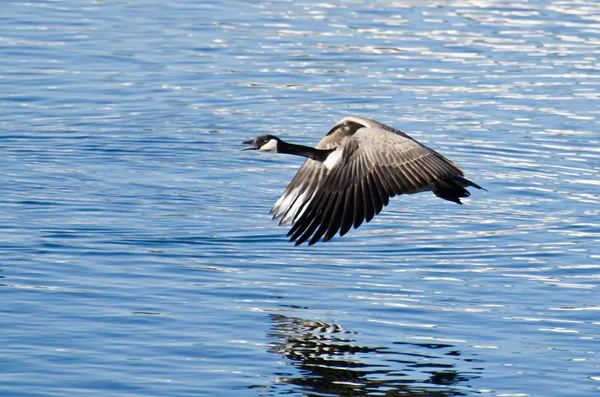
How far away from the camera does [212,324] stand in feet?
33.0

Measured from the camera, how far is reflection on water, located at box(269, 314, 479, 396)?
28.8 feet

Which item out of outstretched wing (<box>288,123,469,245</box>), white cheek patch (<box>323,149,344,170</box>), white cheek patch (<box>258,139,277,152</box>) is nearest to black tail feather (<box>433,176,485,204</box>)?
outstretched wing (<box>288,123,469,245</box>)

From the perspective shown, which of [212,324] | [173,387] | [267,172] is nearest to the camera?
[173,387]

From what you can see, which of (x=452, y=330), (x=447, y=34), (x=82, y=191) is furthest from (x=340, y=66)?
(x=452, y=330)

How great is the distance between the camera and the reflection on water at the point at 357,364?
28.8 ft

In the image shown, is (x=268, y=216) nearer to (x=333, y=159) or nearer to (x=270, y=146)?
(x=270, y=146)

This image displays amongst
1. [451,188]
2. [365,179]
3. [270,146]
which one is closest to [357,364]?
[365,179]

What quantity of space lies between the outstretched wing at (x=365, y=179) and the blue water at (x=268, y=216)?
65 cm

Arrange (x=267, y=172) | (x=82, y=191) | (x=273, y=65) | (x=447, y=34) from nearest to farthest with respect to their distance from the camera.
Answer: (x=82, y=191)
(x=267, y=172)
(x=273, y=65)
(x=447, y=34)

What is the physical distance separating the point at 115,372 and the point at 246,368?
0.94 m

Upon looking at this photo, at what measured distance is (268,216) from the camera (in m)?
13.4

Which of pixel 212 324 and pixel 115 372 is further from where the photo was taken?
pixel 212 324

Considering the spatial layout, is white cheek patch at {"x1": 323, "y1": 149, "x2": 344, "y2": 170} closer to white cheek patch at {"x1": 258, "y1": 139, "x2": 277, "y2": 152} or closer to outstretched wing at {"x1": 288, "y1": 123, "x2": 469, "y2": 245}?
outstretched wing at {"x1": 288, "y1": 123, "x2": 469, "y2": 245}

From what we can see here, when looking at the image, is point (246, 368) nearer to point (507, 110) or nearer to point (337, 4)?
point (507, 110)
